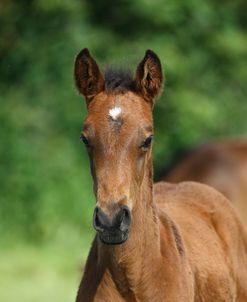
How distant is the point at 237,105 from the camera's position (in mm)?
17344

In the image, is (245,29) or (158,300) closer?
(158,300)

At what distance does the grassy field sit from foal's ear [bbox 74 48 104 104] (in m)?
5.70

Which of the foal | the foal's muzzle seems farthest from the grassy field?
the foal's muzzle

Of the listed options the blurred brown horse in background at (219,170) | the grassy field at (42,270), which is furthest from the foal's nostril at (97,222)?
the grassy field at (42,270)

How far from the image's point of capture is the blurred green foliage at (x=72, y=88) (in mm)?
15258

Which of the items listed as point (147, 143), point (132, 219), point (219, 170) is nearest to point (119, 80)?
point (147, 143)

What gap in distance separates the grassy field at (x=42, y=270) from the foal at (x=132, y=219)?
5099 mm

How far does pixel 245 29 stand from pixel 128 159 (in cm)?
1265

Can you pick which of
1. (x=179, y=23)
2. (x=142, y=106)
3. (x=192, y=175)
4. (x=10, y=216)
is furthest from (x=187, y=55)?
(x=142, y=106)

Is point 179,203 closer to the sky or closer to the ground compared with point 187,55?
closer to the ground

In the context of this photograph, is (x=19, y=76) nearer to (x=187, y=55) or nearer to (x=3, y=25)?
(x=3, y=25)

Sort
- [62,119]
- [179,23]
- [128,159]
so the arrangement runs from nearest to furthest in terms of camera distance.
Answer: [128,159] < [62,119] < [179,23]

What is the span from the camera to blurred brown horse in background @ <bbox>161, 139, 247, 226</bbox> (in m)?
11.6

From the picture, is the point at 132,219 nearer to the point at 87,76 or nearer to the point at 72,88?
the point at 87,76
